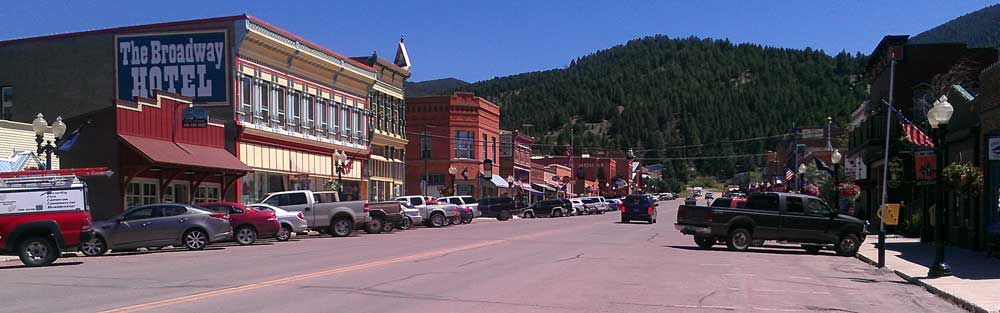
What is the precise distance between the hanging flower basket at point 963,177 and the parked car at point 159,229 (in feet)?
63.8

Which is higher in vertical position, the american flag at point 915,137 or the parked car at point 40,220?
the american flag at point 915,137

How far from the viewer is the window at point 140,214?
25.8m

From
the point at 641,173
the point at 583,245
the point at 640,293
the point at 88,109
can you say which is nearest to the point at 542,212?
the point at 88,109

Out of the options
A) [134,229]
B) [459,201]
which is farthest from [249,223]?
[459,201]

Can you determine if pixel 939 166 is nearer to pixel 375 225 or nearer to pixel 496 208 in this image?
pixel 375 225

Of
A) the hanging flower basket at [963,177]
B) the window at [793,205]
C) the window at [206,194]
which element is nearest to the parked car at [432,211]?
the window at [206,194]

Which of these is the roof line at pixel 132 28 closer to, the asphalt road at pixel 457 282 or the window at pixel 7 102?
the window at pixel 7 102

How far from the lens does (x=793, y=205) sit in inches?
1072

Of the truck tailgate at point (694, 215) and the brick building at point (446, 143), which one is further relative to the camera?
the brick building at point (446, 143)

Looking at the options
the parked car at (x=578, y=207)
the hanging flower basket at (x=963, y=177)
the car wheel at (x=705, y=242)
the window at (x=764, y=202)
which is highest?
the hanging flower basket at (x=963, y=177)

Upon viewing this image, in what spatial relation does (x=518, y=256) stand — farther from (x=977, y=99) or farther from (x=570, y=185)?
(x=570, y=185)

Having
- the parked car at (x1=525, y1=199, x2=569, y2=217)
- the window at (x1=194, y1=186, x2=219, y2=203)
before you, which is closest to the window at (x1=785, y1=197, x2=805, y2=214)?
the window at (x1=194, y1=186, x2=219, y2=203)

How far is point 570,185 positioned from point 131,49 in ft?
272

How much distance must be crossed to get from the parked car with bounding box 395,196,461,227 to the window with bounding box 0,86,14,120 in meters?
18.1
